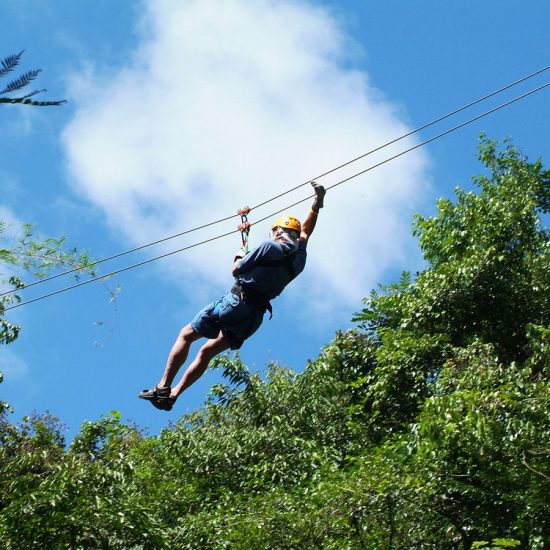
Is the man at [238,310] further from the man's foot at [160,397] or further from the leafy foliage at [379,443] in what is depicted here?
the leafy foliage at [379,443]

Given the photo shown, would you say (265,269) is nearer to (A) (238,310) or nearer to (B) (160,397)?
(A) (238,310)

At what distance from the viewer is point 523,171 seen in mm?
12492

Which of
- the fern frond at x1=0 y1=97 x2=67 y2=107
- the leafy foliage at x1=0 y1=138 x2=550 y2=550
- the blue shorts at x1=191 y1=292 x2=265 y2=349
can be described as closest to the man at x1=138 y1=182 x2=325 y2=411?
the blue shorts at x1=191 y1=292 x2=265 y2=349

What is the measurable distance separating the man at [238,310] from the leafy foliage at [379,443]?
68.3 inches

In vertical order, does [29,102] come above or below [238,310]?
below

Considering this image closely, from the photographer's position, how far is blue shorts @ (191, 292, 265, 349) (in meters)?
5.46

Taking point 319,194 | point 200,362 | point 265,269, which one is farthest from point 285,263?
point 200,362

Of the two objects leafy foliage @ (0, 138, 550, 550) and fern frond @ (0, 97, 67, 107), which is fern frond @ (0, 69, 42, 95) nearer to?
fern frond @ (0, 97, 67, 107)

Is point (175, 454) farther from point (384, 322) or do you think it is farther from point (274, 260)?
point (274, 260)

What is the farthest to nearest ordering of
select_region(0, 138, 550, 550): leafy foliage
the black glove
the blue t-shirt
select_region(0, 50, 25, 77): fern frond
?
select_region(0, 138, 550, 550): leafy foliage, the black glove, the blue t-shirt, select_region(0, 50, 25, 77): fern frond

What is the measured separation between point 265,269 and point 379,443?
4737 millimetres

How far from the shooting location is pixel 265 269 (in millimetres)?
5477

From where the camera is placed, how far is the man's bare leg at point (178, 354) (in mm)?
5484

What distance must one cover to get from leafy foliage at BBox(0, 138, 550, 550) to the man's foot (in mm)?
1850
